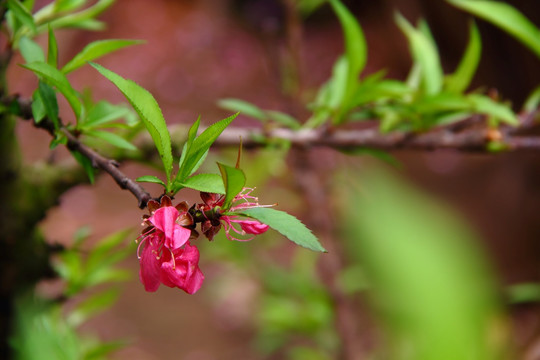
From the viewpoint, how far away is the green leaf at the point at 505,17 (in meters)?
0.51

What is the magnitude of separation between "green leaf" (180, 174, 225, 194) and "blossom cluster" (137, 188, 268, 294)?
0.01 meters

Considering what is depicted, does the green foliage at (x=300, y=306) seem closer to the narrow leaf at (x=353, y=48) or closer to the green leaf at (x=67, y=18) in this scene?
the narrow leaf at (x=353, y=48)

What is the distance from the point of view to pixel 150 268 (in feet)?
0.92

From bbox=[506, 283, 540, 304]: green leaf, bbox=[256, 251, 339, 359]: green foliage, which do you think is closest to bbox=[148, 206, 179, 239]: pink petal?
bbox=[256, 251, 339, 359]: green foliage

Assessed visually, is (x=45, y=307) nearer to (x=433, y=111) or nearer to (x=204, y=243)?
(x=433, y=111)

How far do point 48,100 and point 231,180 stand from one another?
0.17 metres

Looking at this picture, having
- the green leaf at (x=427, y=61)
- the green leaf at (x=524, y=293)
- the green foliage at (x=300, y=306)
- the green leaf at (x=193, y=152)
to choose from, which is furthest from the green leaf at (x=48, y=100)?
the green leaf at (x=524, y=293)

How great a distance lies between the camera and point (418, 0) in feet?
6.97

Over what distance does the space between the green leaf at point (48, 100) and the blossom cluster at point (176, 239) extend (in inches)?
4.8

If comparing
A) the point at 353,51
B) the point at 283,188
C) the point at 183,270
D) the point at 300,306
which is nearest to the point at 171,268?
the point at 183,270

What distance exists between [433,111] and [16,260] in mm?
469

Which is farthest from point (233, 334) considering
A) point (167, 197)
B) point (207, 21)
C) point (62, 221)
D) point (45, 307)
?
point (207, 21)

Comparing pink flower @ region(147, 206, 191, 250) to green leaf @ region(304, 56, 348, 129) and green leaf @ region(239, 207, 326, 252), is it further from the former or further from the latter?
green leaf @ region(304, 56, 348, 129)

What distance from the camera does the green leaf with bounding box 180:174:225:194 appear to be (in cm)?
29
